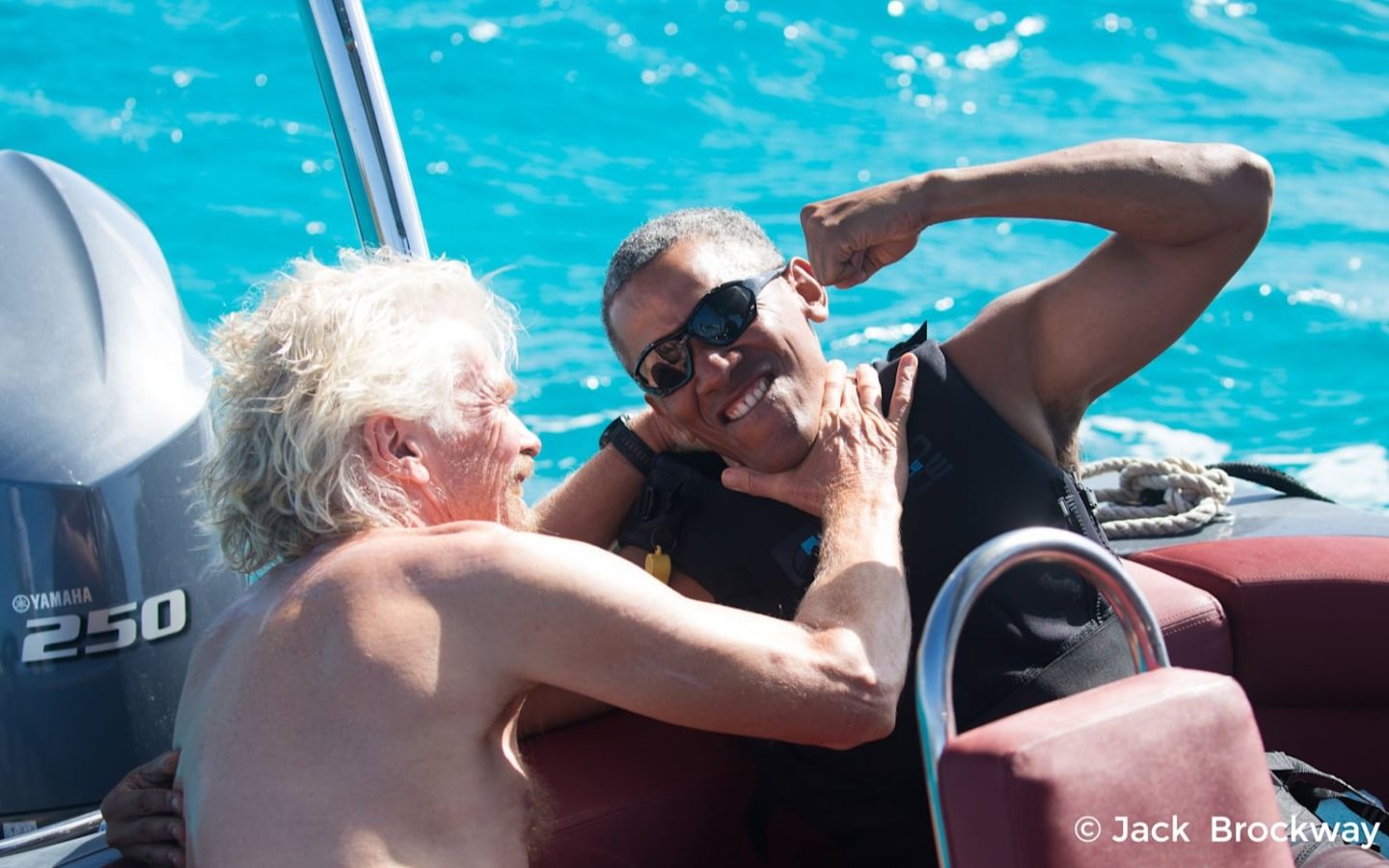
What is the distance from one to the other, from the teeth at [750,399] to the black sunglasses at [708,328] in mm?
96

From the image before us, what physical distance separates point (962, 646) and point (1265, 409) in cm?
512

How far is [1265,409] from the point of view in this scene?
22.7 feet

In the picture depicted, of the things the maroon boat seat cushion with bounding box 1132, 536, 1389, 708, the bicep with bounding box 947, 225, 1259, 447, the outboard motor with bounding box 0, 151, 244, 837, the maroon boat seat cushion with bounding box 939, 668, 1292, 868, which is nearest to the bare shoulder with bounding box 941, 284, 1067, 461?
the bicep with bounding box 947, 225, 1259, 447

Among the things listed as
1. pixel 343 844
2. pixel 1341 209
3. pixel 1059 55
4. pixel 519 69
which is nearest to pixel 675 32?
pixel 519 69

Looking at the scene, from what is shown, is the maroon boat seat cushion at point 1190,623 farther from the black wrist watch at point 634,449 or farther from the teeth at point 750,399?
the black wrist watch at point 634,449

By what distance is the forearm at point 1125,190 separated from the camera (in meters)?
2.38

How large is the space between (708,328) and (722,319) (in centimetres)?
3

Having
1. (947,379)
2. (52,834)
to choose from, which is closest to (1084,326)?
(947,379)

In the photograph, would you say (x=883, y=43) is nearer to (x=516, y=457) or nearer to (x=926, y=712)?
(x=516, y=457)

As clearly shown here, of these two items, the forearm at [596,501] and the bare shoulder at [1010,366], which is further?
the forearm at [596,501]

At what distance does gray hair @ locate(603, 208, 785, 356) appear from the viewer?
261cm

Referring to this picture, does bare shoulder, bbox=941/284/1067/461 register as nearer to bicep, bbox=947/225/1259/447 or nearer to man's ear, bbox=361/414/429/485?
bicep, bbox=947/225/1259/447

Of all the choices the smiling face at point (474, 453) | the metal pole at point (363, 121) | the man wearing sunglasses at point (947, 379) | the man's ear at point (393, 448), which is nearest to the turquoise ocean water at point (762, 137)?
the metal pole at point (363, 121)

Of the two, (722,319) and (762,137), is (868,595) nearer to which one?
(722,319)
